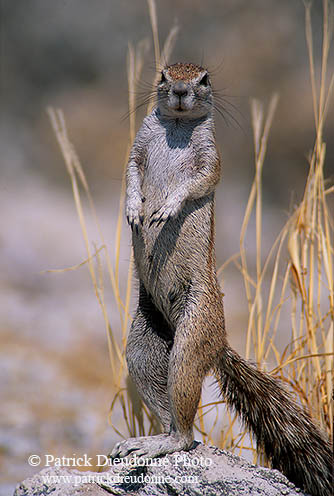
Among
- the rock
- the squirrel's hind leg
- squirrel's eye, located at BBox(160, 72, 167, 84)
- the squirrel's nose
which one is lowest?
the rock

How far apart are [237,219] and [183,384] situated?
473 centimetres

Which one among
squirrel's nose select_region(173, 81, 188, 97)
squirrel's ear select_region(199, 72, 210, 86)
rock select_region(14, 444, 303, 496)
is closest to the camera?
rock select_region(14, 444, 303, 496)

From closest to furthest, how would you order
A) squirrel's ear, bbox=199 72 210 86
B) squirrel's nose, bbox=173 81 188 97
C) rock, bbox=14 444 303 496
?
rock, bbox=14 444 303 496 < squirrel's nose, bbox=173 81 188 97 < squirrel's ear, bbox=199 72 210 86

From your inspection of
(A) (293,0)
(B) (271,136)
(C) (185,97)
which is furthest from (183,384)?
(A) (293,0)

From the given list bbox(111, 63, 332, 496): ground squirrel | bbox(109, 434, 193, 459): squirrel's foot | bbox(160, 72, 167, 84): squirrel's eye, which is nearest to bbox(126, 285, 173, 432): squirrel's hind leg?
bbox(111, 63, 332, 496): ground squirrel

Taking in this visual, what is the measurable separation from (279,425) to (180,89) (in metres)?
1.31

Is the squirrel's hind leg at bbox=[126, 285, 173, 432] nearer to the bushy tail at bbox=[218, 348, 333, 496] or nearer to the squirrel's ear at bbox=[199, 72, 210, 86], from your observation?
the bushy tail at bbox=[218, 348, 333, 496]

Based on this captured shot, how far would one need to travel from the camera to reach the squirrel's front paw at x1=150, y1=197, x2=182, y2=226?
87.0 inches

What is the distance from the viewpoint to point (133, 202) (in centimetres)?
233

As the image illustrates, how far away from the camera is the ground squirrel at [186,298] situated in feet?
7.32

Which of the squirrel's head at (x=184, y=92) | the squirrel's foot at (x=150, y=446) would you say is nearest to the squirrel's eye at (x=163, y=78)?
the squirrel's head at (x=184, y=92)

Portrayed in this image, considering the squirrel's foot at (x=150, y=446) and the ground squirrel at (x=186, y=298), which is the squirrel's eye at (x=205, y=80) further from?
the squirrel's foot at (x=150, y=446)

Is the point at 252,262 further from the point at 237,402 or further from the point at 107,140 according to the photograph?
the point at 237,402

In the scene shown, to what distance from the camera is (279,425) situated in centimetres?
231
